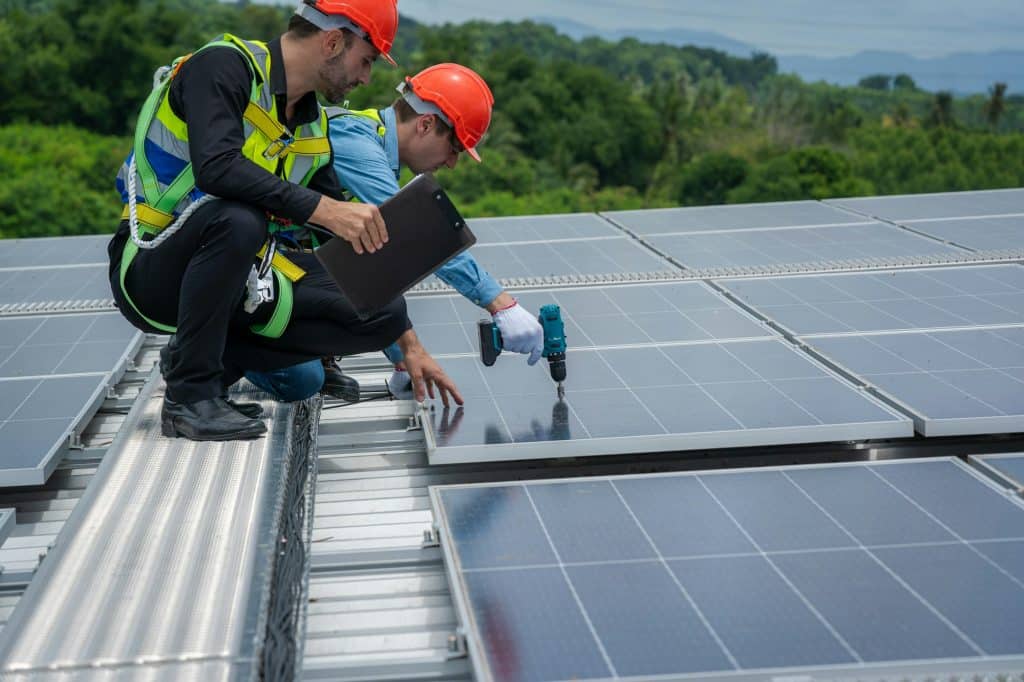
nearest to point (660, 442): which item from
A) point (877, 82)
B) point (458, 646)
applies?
point (458, 646)

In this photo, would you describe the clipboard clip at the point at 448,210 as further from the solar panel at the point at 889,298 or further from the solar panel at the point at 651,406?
the solar panel at the point at 889,298

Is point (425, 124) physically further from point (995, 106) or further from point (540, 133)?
point (995, 106)

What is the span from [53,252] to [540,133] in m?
52.4

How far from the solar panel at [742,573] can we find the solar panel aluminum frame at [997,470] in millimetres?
76

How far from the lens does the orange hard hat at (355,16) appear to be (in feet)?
15.8

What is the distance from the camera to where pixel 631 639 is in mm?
3361

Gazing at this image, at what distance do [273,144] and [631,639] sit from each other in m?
→ 2.76

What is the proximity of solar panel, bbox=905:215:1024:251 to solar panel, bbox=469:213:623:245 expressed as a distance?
8.48 ft

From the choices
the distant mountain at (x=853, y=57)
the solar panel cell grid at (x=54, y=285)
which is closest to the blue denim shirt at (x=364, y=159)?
the solar panel cell grid at (x=54, y=285)

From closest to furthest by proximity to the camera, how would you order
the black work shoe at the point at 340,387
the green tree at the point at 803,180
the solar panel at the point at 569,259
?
the black work shoe at the point at 340,387
the solar panel at the point at 569,259
the green tree at the point at 803,180

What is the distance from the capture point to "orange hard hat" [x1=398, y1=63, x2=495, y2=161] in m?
5.73

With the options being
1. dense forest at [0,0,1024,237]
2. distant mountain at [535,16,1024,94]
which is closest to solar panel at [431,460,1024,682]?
dense forest at [0,0,1024,237]

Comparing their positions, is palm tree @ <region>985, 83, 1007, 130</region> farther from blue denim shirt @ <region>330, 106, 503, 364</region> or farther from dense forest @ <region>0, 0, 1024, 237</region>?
blue denim shirt @ <region>330, 106, 503, 364</region>

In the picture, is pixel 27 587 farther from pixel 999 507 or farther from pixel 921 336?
pixel 921 336
